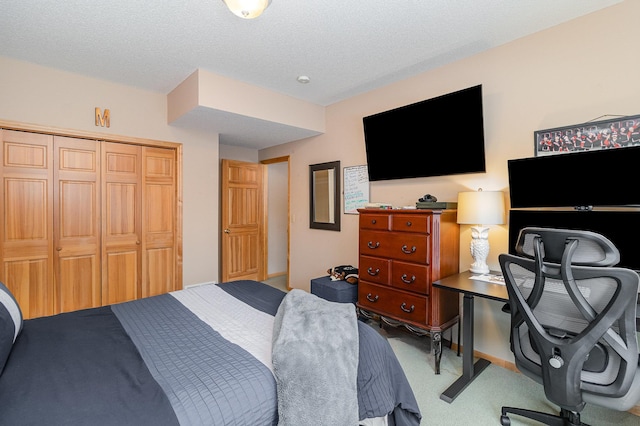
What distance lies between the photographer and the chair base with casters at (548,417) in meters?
1.66

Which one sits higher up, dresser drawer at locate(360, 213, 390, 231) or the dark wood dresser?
dresser drawer at locate(360, 213, 390, 231)

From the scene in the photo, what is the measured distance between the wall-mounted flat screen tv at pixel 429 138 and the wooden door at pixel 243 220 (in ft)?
7.80

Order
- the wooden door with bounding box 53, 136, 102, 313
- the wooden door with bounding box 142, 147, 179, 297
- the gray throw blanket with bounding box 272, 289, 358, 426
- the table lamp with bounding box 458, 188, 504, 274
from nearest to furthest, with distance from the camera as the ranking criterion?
1. the gray throw blanket with bounding box 272, 289, 358, 426
2. the table lamp with bounding box 458, 188, 504, 274
3. the wooden door with bounding box 53, 136, 102, 313
4. the wooden door with bounding box 142, 147, 179, 297

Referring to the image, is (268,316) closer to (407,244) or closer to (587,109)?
(407,244)

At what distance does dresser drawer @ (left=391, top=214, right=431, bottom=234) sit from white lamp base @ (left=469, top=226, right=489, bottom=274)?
16.3 inches

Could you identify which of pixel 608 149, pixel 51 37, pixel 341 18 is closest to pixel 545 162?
pixel 608 149

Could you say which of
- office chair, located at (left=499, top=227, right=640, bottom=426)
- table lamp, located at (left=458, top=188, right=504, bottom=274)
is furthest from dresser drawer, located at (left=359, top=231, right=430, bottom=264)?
office chair, located at (left=499, top=227, right=640, bottom=426)

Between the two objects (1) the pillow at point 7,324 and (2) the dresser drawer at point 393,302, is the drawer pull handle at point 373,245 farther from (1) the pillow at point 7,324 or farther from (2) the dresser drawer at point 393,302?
(1) the pillow at point 7,324

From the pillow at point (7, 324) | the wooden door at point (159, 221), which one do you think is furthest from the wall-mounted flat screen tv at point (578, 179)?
the wooden door at point (159, 221)

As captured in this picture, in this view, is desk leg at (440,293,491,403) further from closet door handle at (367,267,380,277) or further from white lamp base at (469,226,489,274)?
closet door handle at (367,267,380,277)

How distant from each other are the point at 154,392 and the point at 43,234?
289cm

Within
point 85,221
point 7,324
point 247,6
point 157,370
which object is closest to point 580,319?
point 157,370

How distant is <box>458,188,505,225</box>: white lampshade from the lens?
7.59 ft

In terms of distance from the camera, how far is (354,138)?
3.71 metres
